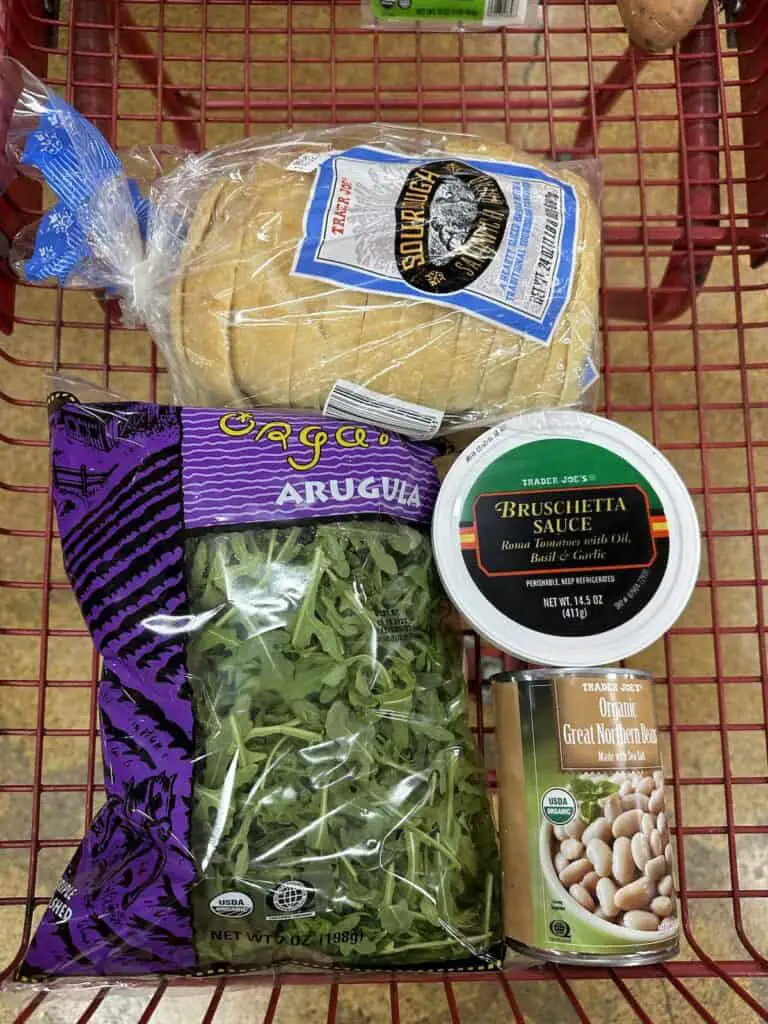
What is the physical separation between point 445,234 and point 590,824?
46 cm

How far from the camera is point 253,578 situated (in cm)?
69

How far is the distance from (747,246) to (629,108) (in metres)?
0.48

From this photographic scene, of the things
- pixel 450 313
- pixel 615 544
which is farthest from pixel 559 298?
pixel 615 544

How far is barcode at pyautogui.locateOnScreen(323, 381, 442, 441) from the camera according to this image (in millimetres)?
731

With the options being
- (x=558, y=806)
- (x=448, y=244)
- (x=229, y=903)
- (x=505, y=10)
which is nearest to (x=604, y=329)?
(x=448, y=244)

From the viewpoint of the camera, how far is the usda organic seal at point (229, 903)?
0.66m

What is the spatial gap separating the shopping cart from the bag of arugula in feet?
0.57

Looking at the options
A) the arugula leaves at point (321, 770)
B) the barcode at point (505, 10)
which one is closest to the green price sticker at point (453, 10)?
the barcode at point (505, 10)

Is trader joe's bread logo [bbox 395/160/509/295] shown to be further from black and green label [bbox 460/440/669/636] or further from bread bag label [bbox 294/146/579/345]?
black and green label [bbox 460/440/669/636]

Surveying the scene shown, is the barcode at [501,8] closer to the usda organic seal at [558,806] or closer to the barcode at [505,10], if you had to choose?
the barcode at [505,10]

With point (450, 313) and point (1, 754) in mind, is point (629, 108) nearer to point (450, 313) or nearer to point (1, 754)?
point (450, 313)

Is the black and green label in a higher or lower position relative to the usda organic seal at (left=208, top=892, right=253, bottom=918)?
higher

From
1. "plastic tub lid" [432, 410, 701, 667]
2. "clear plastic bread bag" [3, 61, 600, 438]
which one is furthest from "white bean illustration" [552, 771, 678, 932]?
"clear plastic bread bag" [3, 61, 600, 438]

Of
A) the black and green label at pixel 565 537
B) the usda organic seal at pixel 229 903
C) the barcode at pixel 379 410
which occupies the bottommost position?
the usda organic seal at pixel 229 903
